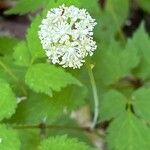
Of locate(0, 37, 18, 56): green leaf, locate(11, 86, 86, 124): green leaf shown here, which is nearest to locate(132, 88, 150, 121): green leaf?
locate(11, 86, 86, 124): green leaf

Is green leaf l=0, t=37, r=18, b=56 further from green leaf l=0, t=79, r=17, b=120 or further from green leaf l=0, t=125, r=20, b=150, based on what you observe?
green leaf l=0, t=125, r=20, b=150

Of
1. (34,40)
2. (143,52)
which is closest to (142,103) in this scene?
(143,52)

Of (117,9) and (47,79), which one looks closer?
(47,79)

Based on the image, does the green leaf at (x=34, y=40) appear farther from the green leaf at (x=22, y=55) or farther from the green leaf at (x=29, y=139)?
the green leaf at (x=29, y=139)

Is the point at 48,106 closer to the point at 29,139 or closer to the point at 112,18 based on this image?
the point at 29,139

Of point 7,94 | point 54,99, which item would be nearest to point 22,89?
point 54,99
